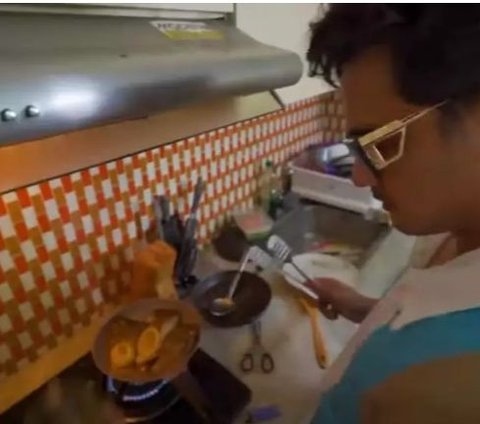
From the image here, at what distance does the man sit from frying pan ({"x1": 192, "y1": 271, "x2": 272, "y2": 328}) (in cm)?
49

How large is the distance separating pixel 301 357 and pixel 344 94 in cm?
63

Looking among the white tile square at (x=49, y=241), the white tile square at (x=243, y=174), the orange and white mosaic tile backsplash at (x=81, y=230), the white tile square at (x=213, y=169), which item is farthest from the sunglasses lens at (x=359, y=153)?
the white tile square at (x=243, y=174)

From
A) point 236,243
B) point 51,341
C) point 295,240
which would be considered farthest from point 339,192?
point 51,341

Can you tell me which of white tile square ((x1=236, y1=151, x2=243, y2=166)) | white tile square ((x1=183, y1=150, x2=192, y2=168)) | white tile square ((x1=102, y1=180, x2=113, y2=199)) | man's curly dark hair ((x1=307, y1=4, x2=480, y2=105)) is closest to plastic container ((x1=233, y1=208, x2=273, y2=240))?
white tile square ((x1=236, y1=151, x2=243, y2=166))

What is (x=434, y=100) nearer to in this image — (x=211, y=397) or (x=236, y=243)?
(x=211, y=397)

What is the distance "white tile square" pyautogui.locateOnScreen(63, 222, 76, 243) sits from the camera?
1022mm

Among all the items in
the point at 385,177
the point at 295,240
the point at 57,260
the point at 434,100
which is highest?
the point at 434,100

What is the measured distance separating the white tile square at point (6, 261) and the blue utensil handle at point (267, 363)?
52cm

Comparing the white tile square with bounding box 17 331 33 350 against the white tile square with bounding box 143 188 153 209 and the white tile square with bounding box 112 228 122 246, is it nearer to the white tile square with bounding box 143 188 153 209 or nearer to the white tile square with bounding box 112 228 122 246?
the white tile square with bounding box 112 228 122 246

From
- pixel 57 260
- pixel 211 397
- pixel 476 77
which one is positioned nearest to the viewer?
pixel 476 77

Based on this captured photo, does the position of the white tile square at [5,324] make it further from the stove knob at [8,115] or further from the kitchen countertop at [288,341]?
the stove knob at [8,115]

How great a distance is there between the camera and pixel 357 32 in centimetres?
52

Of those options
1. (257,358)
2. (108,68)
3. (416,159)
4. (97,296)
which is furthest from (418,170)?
(97,296)

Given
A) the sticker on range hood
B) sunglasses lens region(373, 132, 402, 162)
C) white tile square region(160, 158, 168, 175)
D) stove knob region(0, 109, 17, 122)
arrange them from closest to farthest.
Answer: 1. stove knob region(0, 109, 17, 122)
2. sunglasses lens region(373, 132, 402, 162)
3. the sticker on range hood
4. white tile square region(160, 158, 168, 175)
